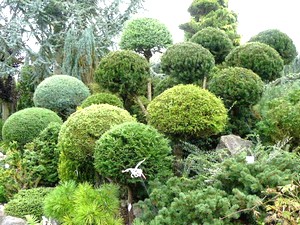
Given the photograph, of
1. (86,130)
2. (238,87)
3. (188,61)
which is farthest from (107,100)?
(238,87)

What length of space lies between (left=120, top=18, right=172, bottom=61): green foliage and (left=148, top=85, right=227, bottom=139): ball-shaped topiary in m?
2.89

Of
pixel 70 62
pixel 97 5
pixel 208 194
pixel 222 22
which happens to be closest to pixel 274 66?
pixel 208 194

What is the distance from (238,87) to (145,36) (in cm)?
272

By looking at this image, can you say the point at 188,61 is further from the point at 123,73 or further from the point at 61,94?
the point at 61,94

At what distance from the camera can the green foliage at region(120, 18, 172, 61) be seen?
25.9ft

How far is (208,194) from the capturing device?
11.7 ft

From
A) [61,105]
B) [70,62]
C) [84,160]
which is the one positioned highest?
[70,62]

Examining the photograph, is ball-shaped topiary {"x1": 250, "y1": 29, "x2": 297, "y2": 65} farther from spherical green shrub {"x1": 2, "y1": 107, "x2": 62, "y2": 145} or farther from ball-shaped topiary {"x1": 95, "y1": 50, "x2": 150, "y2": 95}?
spherical green shrub {"x1": 2, "y1": 107, "x2": 62, "y2": 145}

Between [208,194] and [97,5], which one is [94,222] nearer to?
[208,194]

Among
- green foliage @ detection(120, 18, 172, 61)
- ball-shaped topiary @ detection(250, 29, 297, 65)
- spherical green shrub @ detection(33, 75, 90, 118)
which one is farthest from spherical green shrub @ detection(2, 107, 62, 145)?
ball-shaped topiary @ detection(250, 29, 297, 65)

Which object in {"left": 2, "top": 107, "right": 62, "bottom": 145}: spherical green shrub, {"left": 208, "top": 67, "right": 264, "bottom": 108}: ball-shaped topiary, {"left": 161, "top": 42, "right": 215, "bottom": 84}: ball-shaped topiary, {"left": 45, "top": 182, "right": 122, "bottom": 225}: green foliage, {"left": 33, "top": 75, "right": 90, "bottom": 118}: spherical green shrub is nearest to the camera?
{"left": 45, "top": 182, "right": 122, "bottom": 225}: green foliage

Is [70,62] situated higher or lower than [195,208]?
higher

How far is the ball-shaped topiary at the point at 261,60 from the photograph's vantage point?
258 inches

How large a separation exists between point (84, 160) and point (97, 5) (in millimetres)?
10124
